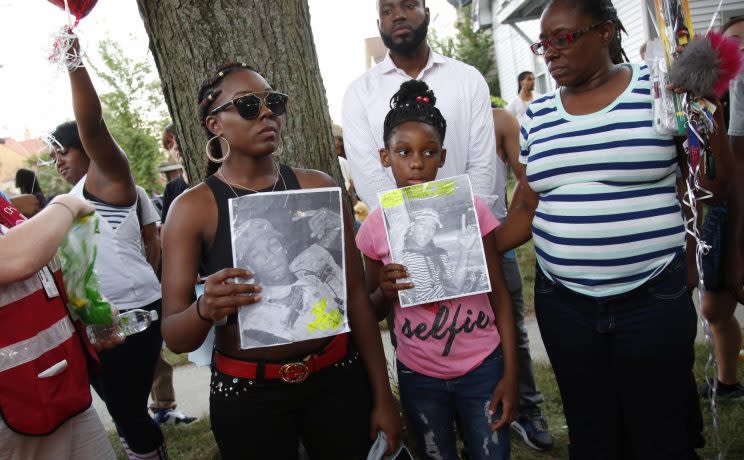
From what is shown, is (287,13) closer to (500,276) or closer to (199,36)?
(199,36)

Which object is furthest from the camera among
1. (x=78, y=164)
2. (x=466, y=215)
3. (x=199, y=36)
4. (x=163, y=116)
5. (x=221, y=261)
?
(x=163, y=116)

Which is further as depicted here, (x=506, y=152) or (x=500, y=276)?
(x=506, y=152)

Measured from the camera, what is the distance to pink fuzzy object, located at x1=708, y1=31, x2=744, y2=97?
1967 mm

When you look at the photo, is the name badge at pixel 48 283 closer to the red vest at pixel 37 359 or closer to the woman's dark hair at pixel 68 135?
the red vest at pixel 37 359

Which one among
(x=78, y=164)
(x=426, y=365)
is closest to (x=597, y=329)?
(x=426, y=365)

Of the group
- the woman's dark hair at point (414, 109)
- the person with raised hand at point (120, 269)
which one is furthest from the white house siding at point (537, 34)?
the person with raised hand at point (120, 269)

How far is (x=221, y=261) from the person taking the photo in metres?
1.96

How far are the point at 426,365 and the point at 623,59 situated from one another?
1799 mm

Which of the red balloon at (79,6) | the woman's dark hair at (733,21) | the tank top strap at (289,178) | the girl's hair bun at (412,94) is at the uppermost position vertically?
the red balloon at (79,6)

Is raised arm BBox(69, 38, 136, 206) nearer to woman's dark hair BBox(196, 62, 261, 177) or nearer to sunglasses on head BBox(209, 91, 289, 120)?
woman's dark hair BBox(196, 62, 261, 177)

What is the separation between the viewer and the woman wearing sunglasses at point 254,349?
1.91 metres

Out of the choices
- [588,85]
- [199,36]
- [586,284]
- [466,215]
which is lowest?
[586,284]

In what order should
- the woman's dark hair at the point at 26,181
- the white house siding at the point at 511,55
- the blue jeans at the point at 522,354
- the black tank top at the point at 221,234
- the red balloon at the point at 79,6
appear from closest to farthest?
the black tank top at the point at 221,234 → the red balloon at the point at 79,6 → the blue jeans at the point at 522,354 → the woman's dark hair at the point at 26,181 → the white house siding at the point at 511,55

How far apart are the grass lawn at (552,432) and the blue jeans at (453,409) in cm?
118
